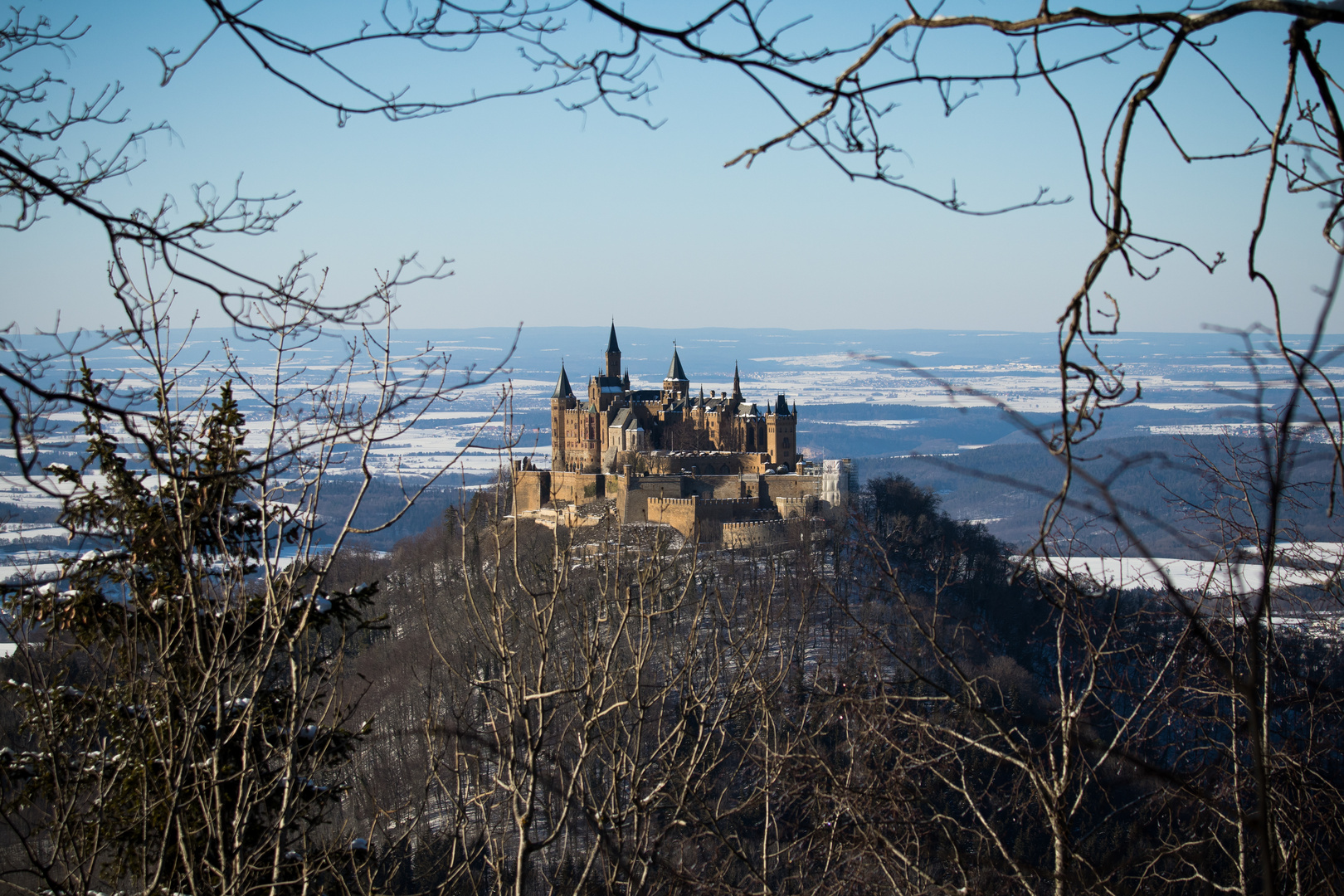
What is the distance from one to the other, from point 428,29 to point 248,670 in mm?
3790

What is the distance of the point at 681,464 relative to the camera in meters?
49.8

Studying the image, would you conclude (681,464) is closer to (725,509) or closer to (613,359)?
(725,509)

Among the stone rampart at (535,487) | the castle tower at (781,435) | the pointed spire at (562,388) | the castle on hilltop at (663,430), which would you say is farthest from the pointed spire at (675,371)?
the stone rampart at (535,487)

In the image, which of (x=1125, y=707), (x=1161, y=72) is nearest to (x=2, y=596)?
(x=1161, y=72)

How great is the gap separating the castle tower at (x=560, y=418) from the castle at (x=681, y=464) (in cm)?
6

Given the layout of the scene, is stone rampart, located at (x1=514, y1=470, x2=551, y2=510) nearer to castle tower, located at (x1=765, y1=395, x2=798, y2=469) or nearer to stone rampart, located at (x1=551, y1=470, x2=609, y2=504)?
stone rampart, located at (x1=551, y1=470, x2=609, y2=504)

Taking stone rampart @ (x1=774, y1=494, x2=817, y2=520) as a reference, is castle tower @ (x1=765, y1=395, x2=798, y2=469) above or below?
above

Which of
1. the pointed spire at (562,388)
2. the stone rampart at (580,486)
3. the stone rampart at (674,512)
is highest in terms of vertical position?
the pointed spire at (562,388)

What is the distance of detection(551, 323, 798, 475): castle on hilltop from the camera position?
50.4m

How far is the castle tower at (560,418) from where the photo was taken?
178ft

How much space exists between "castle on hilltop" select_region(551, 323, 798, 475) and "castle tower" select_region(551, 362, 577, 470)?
0.15 ft

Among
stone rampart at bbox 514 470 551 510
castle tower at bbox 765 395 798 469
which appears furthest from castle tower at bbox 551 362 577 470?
castle tower at bbox 765 395 798 469

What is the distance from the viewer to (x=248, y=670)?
5.13 meters

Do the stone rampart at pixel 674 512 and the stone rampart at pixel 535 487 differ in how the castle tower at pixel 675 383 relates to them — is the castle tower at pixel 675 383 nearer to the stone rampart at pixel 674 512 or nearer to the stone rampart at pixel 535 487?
the stone rampart at pixel 535 487
